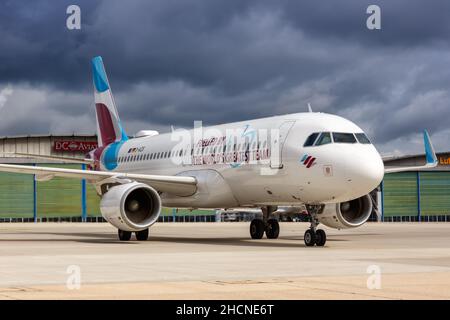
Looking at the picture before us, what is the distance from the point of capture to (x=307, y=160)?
69.1ft

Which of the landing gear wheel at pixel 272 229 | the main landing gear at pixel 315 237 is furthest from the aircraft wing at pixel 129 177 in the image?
Result: the main landing gear at pixel 315 237

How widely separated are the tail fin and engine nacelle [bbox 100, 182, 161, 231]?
987cm

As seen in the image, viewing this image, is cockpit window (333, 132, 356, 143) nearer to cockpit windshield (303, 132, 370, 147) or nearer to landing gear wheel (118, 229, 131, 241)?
cockpit windshield (303, 132, 370, 147)

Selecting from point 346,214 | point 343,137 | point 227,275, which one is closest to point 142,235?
point 346,214

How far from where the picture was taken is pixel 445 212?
221 feet

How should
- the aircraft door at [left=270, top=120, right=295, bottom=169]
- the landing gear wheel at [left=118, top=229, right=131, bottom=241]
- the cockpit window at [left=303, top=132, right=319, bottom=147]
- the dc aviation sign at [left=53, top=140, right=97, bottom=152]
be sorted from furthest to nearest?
the dc aviation sign at [left=53, top=140, right=97, bottom=152]
the landing gear wheel at [left=118, top=229, right=131, bottom=241]
the aircraft door at [left=270, top=120, right=295, bottom=169]
the cockpit window at [left=303, top=132, right=319, bottom=147]

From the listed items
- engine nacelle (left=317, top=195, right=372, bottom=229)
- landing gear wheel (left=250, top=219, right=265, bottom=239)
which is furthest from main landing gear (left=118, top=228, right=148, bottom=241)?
engine nacelle (left=317, top=195, right=372, bottom=229)

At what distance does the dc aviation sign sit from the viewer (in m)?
76.2

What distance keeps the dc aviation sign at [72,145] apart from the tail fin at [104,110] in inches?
1651

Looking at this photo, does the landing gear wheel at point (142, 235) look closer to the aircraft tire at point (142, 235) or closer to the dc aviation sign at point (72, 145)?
the aircraft tire at point (142, 235)

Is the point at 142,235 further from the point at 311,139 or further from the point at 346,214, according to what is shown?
the point at 311,139
